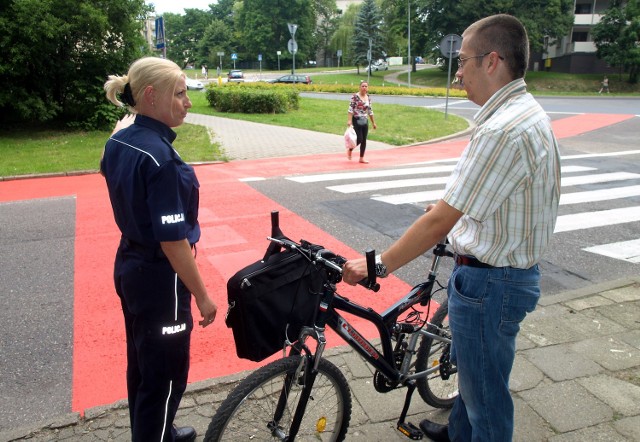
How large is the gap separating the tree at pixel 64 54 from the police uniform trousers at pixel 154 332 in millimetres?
14097

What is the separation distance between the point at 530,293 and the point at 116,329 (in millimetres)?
3374

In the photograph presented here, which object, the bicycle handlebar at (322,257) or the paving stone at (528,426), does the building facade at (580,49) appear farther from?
the bicycle handlebar at (322,257)

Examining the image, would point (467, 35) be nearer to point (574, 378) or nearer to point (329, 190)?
point (574, 378)

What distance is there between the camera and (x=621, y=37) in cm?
4409

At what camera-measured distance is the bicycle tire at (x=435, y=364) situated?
2.96m

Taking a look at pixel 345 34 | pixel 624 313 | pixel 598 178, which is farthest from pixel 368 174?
pixel 345 34

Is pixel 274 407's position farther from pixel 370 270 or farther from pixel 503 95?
pixel 503 95

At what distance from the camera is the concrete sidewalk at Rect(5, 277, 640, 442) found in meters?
2.94

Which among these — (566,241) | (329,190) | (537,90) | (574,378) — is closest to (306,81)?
(537,90)

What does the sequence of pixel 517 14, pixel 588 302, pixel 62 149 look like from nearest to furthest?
pixel 588 302 < pixel 62 149 < pixel 517 14

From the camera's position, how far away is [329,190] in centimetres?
914

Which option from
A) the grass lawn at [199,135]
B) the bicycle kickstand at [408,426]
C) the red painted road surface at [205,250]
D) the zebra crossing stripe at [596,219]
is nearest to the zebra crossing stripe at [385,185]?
the red painted road surface at [205,250]

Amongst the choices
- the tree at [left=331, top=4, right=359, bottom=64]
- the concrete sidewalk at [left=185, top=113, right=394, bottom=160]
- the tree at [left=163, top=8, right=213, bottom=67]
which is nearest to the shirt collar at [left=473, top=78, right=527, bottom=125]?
the concrete sidewalk at [left=185, top=113, right=394, bottom=160]

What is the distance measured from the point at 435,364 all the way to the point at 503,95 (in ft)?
5.66
